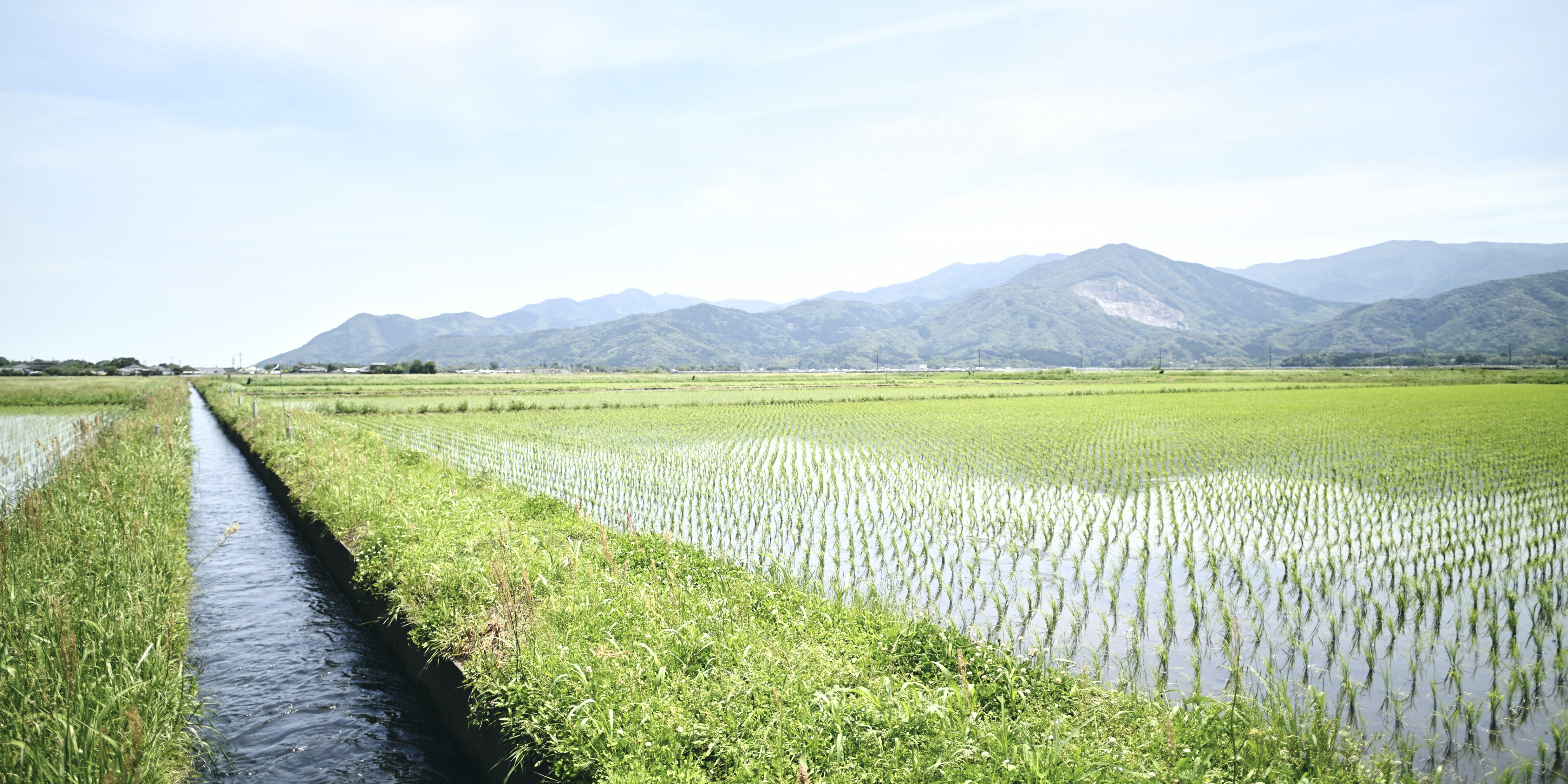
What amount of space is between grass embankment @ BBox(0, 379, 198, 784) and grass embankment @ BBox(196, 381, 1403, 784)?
Answer: 1.45 m

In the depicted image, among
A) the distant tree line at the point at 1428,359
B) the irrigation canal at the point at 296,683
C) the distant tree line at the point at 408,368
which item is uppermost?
the distant tree line at the point at 408,368

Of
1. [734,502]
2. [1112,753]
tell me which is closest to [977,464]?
[734,502]

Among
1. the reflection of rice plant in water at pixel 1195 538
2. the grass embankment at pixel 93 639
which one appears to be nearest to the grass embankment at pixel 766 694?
the reflection of rice plant in water at pixel 1195 538

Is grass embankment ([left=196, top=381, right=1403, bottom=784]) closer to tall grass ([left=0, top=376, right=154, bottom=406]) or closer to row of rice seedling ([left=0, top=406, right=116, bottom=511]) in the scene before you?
row of rice seedling ([left=0, top=406, right=116, bottom=511])

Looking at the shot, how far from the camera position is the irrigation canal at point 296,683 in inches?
177

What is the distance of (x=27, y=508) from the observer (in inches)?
283

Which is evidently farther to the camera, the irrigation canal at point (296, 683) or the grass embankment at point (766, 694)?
the irrigation canal at point (296, 683)

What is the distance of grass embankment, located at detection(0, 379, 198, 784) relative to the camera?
3424mm

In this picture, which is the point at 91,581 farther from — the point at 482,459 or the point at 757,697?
the point at 482,459

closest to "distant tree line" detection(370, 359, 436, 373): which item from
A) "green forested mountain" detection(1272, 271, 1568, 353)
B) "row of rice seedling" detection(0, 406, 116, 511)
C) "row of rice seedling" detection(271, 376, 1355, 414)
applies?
"row of rice seedling" detection(271, 376, 1355, 414)

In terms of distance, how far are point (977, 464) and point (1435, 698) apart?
10.0 metres

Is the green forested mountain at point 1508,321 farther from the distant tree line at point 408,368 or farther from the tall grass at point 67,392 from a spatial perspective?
the tall grass at point 67,392

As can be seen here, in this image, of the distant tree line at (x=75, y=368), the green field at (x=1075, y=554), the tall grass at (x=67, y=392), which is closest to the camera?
the green field at (x=1075, y=554)

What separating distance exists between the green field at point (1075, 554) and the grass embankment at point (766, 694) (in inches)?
1.5
